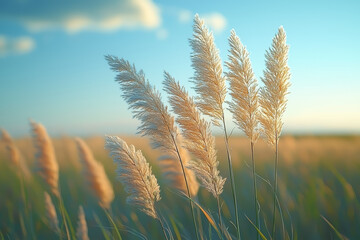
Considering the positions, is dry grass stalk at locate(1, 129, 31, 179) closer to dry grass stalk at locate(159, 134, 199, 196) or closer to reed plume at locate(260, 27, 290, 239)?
dry grass stalk at locate(159, 134, 199, 196)

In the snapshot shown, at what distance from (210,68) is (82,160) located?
2524 mm

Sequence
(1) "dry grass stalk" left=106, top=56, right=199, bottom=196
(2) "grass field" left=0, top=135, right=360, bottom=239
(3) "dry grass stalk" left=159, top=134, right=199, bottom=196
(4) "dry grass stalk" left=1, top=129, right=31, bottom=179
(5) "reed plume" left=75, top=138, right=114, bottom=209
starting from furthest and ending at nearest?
(4) "dry grass stalk" left=1, top=129, right=31, bottom=179
(5) "reed plume" left=75, top=138, right=114, bottom=209
(2) "grass field" left=0, top=135, right=360, bottom=239
(3) "dry grass stalk" left=159, top=134, right=199, bottom=196
(1) "dry grass stalk" left=106, top=56, right=199, bottom=196

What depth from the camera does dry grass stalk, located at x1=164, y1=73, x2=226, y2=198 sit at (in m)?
2.28

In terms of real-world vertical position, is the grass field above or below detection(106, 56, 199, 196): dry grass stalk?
below

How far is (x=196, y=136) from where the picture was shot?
2.31m

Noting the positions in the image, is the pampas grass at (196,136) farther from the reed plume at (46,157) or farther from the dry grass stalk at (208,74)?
the reed plume at (46,157)

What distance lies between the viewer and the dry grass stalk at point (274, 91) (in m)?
2.55

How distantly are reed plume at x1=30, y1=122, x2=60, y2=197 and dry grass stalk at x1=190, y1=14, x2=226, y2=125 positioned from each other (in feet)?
8.04

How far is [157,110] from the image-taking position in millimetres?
2207

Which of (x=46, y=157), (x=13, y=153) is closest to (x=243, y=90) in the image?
(x=46, y=157)

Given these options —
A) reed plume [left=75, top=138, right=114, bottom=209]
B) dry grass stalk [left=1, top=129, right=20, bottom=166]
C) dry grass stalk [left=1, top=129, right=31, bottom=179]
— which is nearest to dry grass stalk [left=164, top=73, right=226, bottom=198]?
reed plume [left=75, top=138, right=114, bottom=209]

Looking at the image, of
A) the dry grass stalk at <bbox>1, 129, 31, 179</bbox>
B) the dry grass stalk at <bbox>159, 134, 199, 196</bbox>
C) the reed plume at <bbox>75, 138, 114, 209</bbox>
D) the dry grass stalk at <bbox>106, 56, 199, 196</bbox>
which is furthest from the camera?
the dry grass stalk at <bbox>1, 129, 31, 179</bbox>

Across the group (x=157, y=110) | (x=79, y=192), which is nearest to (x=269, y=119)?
(x=157, y=110)

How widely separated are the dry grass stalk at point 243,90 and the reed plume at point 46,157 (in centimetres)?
256
